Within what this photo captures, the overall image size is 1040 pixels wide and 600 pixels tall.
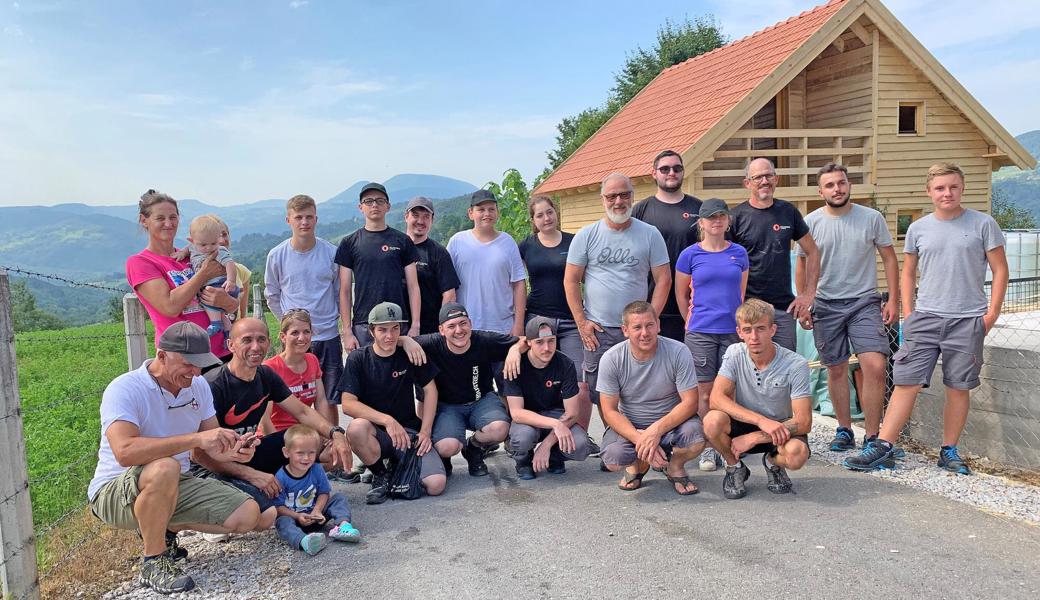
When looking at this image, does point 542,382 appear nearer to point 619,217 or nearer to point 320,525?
point 619,217

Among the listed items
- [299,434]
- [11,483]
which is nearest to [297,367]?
[299,434]

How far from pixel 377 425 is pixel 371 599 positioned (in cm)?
179

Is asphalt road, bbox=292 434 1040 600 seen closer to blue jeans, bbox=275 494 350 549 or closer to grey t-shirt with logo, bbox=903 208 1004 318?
blue jeans, bbox=275 494 350 549

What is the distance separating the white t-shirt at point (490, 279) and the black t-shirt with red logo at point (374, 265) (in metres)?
0.48

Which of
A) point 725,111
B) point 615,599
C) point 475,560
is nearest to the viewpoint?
point 615,599

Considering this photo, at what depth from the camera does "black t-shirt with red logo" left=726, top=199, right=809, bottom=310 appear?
567 centimetres

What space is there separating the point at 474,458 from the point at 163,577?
7.83 feet

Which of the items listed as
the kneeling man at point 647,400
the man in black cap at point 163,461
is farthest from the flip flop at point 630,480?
the man in black cap at point 163,461

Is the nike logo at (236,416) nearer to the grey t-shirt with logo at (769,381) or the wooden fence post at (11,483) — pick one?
the wooden fence post at (11,483)

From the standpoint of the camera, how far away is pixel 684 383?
16.4ft

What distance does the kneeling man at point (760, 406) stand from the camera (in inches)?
186

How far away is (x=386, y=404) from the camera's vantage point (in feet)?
17.7

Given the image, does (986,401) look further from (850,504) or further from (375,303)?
(375,303)

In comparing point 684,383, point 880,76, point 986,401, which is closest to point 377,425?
point 684,383
